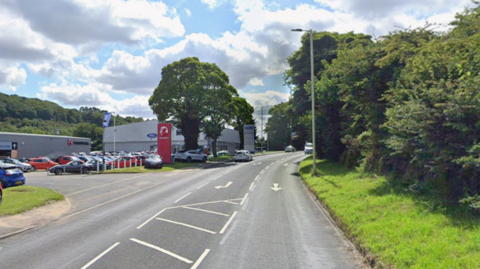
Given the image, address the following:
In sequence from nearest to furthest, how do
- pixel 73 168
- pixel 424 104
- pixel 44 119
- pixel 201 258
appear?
pixel 201 258 < pixel 424 104 < pixel 73 168 < pixel 44 119

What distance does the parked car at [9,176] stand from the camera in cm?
1903

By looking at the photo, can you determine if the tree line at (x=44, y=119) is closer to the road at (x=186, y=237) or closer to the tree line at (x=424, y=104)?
the road at (x=186, y=237)

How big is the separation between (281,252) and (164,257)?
2.53 metres

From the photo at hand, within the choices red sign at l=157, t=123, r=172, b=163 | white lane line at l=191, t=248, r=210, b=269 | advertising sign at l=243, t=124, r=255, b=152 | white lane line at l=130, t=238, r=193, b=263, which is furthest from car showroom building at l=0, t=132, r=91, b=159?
white lane line at l=191, t=248, r=210, b=269

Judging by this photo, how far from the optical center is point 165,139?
137ft

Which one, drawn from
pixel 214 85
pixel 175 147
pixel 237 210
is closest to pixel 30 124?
pixel 175 147

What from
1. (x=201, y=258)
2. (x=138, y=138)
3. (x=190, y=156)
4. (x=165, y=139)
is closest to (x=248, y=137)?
(x=190, y=156)

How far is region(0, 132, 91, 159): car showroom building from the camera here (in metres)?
51.5

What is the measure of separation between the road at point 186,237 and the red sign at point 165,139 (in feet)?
82.6

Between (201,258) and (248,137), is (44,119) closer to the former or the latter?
(248,137)

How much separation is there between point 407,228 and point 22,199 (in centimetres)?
1508

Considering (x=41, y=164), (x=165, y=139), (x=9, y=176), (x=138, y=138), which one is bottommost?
(x=41, y=164)

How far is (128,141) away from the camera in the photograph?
83875 millimetres

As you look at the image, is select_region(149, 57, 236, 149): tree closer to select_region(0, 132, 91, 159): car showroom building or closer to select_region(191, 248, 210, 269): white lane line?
select_region(0, 132, 91, 159): car showroom building
